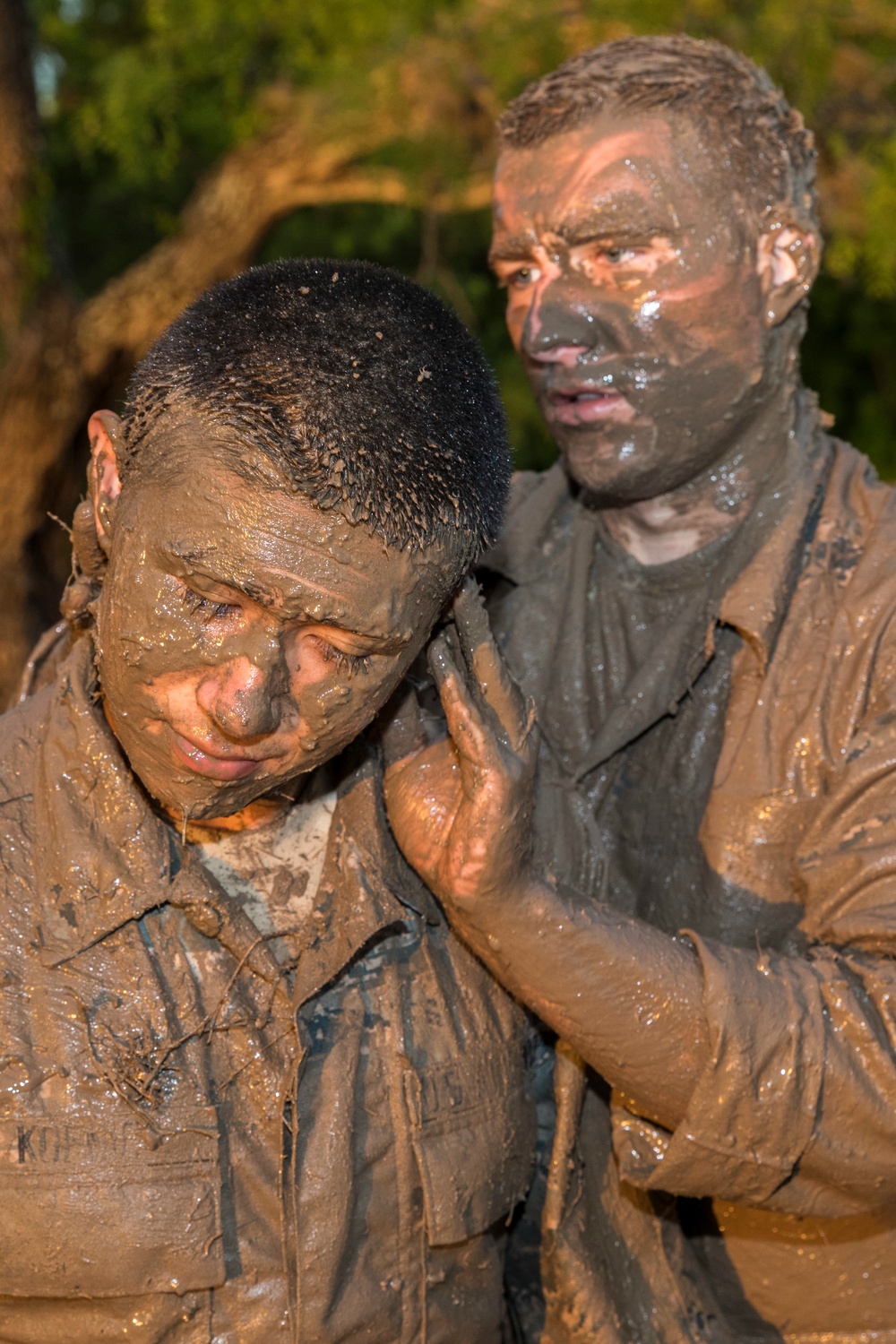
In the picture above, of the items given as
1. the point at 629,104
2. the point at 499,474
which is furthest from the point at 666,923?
the point at 629,104

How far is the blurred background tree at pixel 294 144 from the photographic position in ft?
22.5

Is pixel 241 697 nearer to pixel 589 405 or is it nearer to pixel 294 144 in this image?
pixel 589 405

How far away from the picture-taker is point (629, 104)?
299 cm

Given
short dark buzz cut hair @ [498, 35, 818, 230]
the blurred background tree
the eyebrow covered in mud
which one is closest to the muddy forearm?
the eyebrow covered in mud

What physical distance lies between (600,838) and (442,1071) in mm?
593

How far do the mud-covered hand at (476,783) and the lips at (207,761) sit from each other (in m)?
0.30

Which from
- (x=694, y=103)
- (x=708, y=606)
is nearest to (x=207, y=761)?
(x=708, y=606)

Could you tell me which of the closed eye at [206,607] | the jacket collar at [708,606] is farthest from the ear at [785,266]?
the closed eye at [206,607]

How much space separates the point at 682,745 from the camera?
116 inches

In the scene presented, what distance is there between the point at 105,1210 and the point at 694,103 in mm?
2190

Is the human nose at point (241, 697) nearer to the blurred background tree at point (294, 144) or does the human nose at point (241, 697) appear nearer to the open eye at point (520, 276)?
the open eye at point (520, 276)

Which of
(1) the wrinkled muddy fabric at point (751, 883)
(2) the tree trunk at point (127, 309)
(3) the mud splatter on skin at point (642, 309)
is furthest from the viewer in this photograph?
(2) the tree trunk at point (127, 309)

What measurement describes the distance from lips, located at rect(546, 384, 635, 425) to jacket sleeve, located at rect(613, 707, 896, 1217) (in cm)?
101

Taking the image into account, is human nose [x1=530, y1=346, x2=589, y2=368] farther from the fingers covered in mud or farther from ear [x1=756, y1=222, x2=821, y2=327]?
the fingers covered in mud
